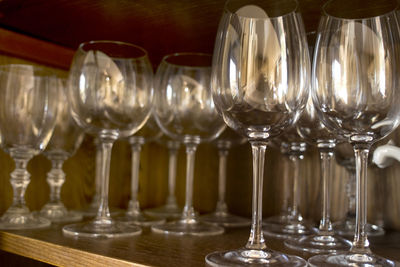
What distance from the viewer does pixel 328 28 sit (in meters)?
0.45

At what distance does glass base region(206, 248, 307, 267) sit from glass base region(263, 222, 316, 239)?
7.2 inches

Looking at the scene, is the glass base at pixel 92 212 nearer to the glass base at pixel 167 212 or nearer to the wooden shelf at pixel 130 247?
the glass base at pixel 167 212

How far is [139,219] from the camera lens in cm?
77

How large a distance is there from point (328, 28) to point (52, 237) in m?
0.39

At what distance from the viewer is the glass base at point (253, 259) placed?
42cm

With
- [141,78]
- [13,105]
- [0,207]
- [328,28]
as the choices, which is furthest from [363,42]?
[0,207]

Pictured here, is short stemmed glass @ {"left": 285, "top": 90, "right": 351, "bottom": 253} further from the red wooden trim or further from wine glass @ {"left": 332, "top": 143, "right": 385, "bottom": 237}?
the red wooden trim

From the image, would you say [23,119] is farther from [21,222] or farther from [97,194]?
[97,194]

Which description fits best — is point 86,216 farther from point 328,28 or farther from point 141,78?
point 328,28

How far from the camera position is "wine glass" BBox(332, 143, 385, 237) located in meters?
0.68

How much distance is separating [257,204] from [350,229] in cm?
29

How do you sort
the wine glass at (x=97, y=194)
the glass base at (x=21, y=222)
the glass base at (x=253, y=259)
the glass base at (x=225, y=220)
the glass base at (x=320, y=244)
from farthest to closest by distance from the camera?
the wine glass at (x=97, y=194) → the glass base at (x=225, y=220) → the glass base at (x=21, y=222) → the glass base at (x=320, y=244) → the glass base at (x=253, y=259)

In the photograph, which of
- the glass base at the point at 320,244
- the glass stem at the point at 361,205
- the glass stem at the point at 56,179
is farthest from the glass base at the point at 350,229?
the glass stem at the point at 56,179

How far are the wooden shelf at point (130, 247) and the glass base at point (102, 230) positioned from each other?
0.01 meters
